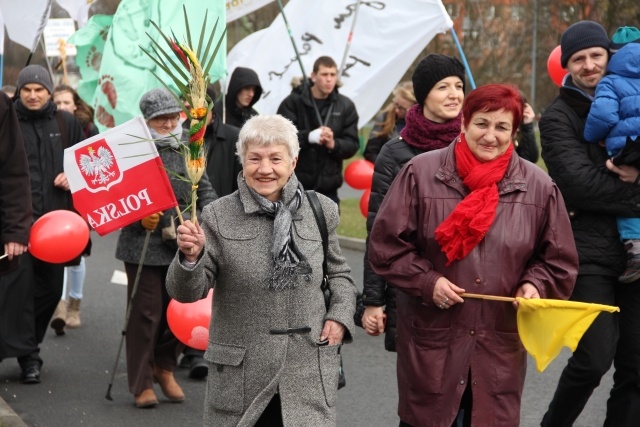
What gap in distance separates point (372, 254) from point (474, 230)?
1.67 ft

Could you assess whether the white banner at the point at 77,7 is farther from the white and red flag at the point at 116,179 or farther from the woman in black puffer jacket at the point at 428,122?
the woman in black puffer jacket at the point at 428,122

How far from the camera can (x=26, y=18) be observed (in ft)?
35.7

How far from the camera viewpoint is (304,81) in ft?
35.2

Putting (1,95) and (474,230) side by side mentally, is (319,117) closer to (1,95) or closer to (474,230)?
(1,95)

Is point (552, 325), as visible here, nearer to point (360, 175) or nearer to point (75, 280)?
point (75, 280)

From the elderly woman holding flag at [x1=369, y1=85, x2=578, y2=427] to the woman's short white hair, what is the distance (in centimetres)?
49

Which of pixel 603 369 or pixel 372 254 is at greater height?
pixel 372 254

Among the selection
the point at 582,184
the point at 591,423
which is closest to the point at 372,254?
the point at 582,184

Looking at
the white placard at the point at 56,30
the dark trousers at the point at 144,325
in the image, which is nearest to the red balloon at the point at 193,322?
the dark trousers at the point at 144,325

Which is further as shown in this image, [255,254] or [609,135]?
[609,135]

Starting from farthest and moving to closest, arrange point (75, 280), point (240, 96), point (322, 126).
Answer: point (322, 126), point (75, 280), point (240, 96)

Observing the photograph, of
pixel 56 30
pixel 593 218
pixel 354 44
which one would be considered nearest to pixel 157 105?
pixel 593 218

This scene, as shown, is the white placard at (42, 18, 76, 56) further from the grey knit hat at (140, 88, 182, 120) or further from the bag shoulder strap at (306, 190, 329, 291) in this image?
the bag shoulder strap at (306, 190, 329, 291)

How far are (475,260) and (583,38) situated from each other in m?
1.66
